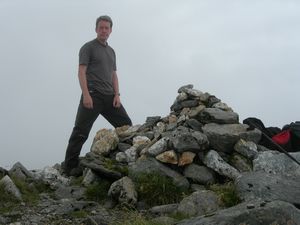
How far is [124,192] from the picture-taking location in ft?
28.7

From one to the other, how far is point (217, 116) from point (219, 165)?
5.51 feet

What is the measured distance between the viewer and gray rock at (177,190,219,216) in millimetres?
7742

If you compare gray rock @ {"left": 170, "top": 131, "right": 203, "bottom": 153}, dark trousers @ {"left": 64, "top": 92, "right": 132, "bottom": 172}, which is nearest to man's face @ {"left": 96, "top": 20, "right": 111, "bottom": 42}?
dark trousers @ {"left": 64, "top": 92, "right": 132, "bottom": 172}

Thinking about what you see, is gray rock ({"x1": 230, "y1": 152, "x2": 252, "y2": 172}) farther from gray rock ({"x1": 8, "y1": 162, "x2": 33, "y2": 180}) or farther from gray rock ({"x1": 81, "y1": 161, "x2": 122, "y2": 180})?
gray rock ({"x1": 8, "y1": 162, "x2": 33, "y2": 180})

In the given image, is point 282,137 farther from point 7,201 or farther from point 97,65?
point 7,201

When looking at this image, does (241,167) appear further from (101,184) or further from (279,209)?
(279,209)

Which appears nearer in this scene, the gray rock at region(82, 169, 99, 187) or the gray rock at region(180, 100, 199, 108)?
the gray rock at region(82, 169, 99, 187)

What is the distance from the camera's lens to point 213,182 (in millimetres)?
9430

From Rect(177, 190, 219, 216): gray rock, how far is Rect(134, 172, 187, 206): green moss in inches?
29.3

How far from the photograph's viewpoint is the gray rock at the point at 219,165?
9.44 m

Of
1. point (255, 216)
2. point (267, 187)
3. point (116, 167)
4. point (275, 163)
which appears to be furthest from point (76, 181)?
point (255, 216)

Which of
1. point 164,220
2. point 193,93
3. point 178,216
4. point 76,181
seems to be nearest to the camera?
point 164,220

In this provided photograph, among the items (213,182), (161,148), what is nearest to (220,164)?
(213,182)

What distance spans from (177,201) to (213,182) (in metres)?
0.99
